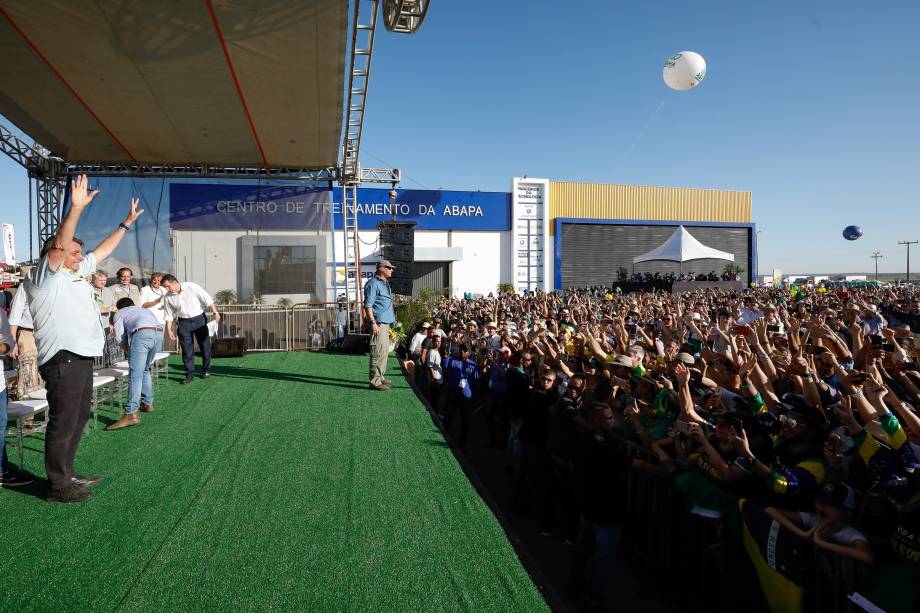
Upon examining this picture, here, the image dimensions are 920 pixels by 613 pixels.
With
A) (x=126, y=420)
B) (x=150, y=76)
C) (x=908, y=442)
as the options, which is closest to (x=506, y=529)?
(x=908, y=442)

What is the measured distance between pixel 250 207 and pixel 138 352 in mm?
8345

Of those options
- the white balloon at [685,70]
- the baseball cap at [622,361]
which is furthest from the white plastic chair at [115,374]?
the white balloon at [685,70]

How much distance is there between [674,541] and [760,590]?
645mm

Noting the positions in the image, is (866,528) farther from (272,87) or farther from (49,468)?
(272,87)

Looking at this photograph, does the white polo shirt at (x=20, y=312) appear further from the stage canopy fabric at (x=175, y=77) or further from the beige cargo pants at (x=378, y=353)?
the stage canopy fabric at (x=175, y=77)

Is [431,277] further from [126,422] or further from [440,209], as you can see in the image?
[126,422]

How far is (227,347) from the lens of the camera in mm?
10266

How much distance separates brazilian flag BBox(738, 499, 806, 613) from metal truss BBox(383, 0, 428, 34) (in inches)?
270

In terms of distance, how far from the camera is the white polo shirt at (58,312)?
336 cm

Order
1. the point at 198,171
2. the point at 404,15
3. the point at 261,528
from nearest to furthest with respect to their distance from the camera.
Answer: the point at 261,528 < the point at 404,15 < the point at 198,171

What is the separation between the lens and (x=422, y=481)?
4191 millimetres

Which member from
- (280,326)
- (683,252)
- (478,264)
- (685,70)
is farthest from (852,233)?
(280,326)

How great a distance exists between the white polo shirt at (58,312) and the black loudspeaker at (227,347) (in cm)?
697

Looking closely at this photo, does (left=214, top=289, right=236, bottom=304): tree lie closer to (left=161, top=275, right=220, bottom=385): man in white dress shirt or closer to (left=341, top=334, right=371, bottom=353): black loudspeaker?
(left=341, top=334, right=371, bottom=353): black loudspeaker
